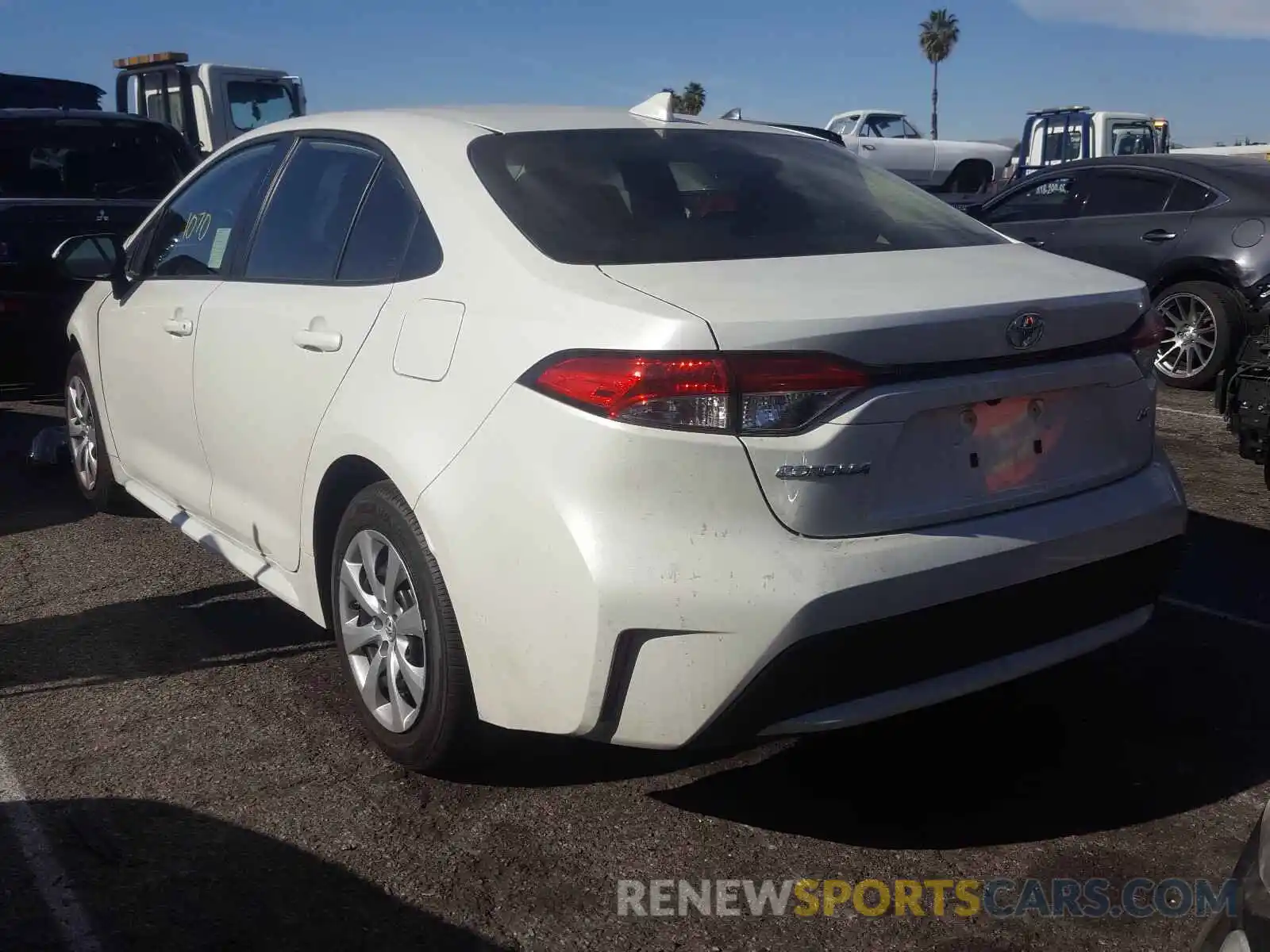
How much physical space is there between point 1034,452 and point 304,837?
185 cm

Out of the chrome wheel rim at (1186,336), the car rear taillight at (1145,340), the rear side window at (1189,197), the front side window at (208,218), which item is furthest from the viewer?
the rear side window at (1189,197)

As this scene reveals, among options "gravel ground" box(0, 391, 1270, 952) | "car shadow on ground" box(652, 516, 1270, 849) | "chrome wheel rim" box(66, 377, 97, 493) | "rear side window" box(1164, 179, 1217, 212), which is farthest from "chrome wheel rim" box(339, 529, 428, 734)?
"rear side window" box(1164, 179, 1217, 212)

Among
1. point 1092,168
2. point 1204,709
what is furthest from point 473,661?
point 1092,168

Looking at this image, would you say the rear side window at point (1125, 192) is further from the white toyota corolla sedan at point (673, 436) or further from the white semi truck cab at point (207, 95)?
the white semi truck cab at point (207, 95)

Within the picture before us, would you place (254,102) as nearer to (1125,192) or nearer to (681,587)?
(1125,192)

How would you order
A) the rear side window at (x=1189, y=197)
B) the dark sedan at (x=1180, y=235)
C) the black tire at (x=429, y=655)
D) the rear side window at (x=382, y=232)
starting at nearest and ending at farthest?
the black tire at (x=429, y=655), the rear side window at (x=382, y=232), the dark sedan at (x=1180, y=235), the rear side window at (x=1189, y=197)

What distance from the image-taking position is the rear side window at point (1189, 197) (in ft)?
28.2

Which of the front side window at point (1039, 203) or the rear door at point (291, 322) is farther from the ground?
the rear door at point (291, 322)

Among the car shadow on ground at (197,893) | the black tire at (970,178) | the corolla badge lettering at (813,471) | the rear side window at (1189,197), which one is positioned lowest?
the black tire at (970,178)

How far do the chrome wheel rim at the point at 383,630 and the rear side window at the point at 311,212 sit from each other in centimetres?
82

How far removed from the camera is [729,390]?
95.9 inches

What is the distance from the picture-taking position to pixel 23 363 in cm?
734

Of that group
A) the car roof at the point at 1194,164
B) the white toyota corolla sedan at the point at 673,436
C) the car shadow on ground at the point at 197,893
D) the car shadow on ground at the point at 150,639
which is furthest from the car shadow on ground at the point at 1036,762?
the car roof at the point at 1194,164

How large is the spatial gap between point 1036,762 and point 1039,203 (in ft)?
24.6
